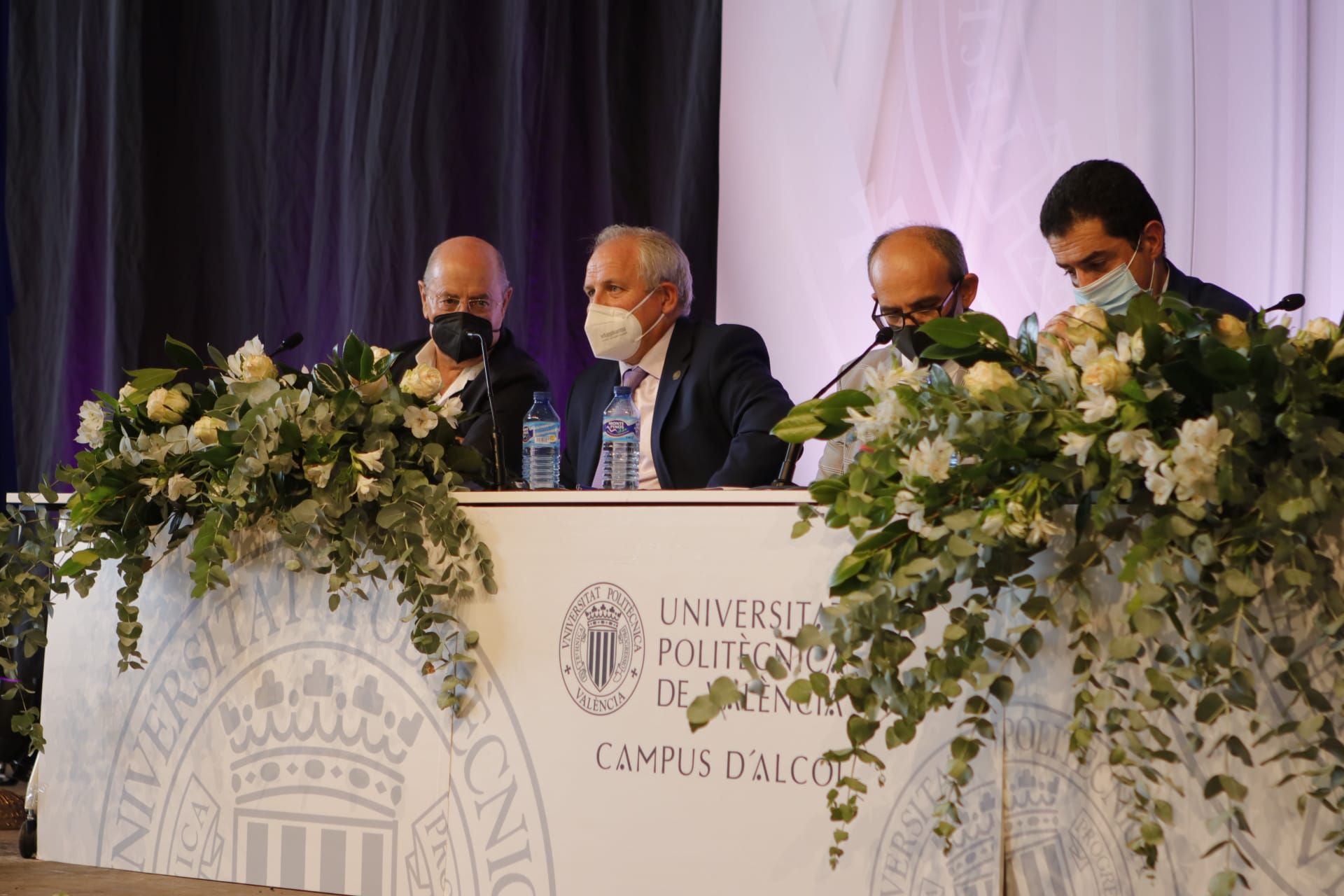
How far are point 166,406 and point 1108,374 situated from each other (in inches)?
55.9

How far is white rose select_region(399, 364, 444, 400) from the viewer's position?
6.47ft

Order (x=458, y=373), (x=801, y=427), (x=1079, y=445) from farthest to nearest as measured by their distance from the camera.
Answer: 1. (x=458, y=373)
2. (x=801, y=427)
3. (x=1079, y=445)

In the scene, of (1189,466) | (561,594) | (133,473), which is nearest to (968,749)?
(1189,466)

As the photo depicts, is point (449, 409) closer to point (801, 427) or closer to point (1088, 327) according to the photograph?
point (801, 427)

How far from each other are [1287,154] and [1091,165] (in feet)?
2.69

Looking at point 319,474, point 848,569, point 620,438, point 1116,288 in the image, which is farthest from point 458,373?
point 848,569

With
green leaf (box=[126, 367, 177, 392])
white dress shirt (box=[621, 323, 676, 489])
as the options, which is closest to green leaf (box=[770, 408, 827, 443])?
green leaf (box=[126, 367, 177, 392])

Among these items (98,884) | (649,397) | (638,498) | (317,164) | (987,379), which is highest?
(317,164)

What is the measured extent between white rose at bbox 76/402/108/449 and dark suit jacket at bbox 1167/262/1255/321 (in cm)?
181

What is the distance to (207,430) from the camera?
1.94 metres

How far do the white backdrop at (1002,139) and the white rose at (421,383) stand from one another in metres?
1.61

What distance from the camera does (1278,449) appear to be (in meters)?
1.33

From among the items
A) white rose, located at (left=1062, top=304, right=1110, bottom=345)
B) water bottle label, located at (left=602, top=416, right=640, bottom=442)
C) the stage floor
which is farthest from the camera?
water bottle label, located at (left=602, top=416, right=640, bottom=442)

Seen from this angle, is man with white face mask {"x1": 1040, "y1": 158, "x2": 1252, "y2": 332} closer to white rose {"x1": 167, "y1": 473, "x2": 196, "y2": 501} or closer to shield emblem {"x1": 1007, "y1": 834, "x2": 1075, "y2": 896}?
shield emblem {"x1": 1007, "y1": 834, "x2": 1075, "y2": 896}
